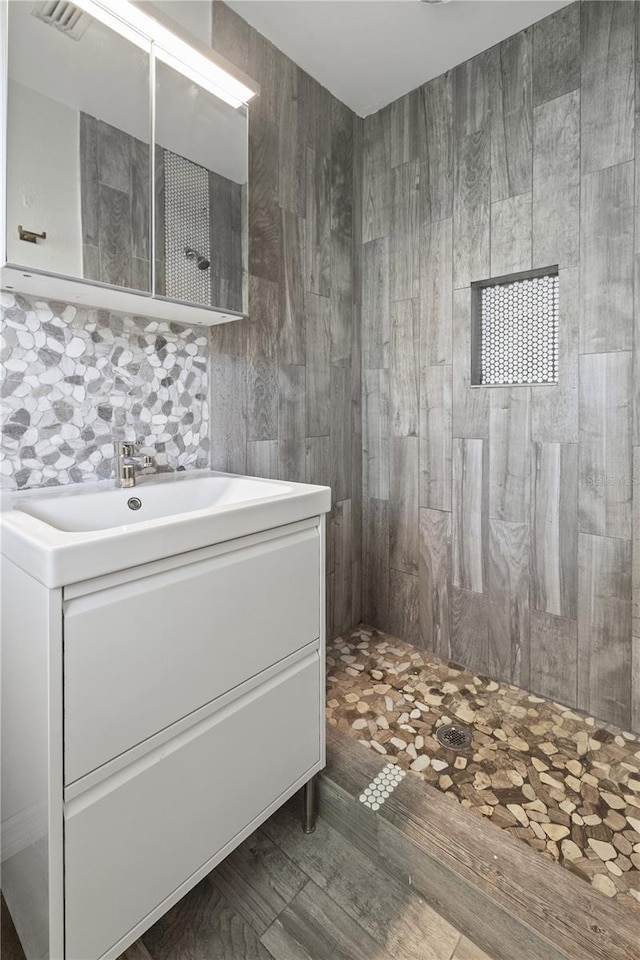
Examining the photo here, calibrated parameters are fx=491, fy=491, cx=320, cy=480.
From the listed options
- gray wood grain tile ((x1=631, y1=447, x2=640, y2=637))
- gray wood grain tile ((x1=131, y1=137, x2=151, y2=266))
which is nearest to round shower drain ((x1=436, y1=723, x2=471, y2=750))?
gray wood grain tile ((x1=631, y1=447, x2=640, y2=637))

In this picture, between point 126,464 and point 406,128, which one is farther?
point 406,128

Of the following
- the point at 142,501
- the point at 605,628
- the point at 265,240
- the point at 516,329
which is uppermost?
the point at 265,240

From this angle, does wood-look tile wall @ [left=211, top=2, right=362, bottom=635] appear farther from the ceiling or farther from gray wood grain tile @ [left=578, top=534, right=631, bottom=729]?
gray wood grain tile @ [left=578, top=534, right=631, bottom=729]

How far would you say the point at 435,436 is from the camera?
6.88 feet

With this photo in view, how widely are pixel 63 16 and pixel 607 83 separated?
1.61 meters

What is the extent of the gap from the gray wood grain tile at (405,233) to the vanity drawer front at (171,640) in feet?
4.68

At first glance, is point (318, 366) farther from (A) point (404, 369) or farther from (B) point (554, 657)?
(B) point (554, 657)

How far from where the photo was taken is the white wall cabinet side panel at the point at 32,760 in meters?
0.77

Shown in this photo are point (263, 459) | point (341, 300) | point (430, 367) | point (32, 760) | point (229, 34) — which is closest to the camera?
point (32, 760)

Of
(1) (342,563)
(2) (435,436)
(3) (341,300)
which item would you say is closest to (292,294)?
(3) (341,300)

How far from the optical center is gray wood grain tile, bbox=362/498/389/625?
2.32 meters

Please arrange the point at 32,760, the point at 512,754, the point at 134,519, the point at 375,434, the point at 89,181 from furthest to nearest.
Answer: the point at 375,434 < the point at 512,754 < the point at 134,519 < the point at 89,181 < the point at 32,760

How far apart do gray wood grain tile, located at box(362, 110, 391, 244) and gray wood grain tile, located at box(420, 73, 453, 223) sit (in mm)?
185

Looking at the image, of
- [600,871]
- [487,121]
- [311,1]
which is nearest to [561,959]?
[600,871]
